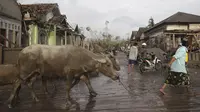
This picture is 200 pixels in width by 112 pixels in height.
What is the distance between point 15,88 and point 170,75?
5096 millimetres

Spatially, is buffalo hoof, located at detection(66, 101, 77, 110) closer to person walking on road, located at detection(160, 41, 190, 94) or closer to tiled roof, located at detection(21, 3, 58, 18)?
person walking on road, located at detection(160, 41, 190, 94)

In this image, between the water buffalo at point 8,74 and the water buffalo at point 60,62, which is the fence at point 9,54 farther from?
the water buffalo at point 60,62

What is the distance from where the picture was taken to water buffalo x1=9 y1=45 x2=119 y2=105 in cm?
707

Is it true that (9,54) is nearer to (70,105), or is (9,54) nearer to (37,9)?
(70,105)

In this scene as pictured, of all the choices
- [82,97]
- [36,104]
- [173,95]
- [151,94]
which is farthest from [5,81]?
[173,95]

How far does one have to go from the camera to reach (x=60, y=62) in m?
7.09

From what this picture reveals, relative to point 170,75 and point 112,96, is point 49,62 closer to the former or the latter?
point 112,96

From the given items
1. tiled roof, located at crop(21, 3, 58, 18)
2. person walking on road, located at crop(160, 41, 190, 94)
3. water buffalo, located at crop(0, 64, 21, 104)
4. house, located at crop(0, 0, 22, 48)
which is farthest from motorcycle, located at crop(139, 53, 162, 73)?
water buffalo, located at crop(0, 64, 21, 104)

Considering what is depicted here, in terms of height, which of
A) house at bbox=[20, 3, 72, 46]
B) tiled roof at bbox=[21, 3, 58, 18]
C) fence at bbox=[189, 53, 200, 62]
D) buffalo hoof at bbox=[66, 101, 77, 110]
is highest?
tiled roof at bbox=[21, 3, 58, 18]

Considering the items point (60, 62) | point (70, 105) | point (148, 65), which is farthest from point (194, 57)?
point (70, 105)

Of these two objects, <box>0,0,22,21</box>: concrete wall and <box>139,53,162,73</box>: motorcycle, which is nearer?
<box>139,53,162,73</box>: motorcycle

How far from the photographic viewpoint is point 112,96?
7832 mm

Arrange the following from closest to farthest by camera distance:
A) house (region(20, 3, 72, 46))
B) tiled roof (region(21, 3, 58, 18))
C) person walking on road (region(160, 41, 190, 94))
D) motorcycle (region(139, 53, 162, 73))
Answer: person walking on road (region(160, 41, 190, 94)), motorcycle (region(139, 53, 162, 73)), house (region(20, 3, 72, 46)), tiled roof (region(21, 3, 58, 18))

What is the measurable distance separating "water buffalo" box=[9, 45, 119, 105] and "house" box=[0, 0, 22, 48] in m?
8.86
